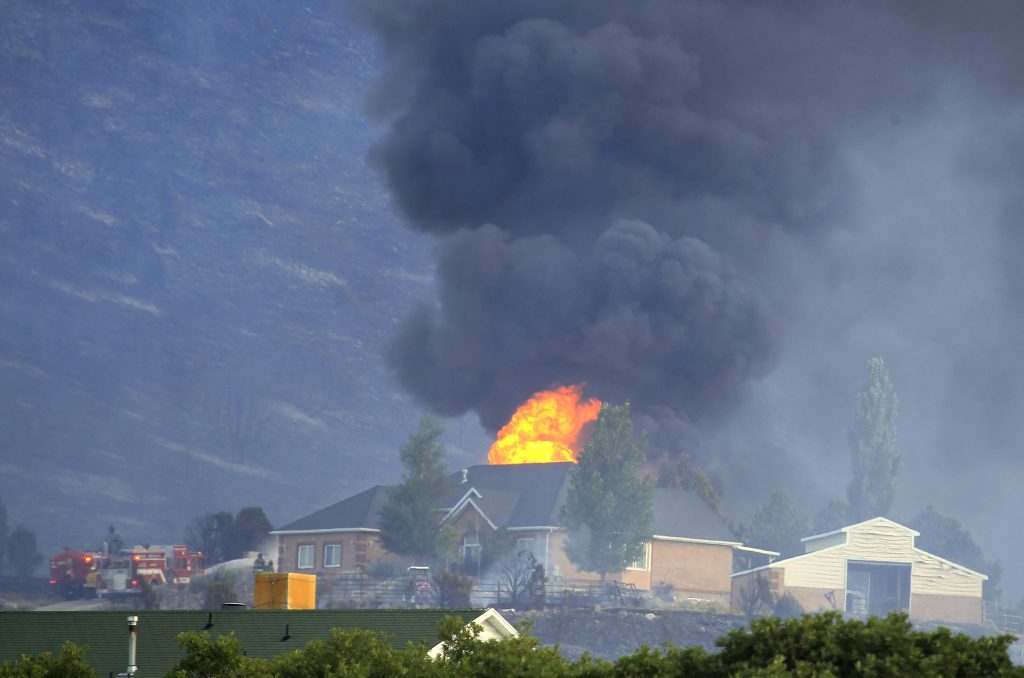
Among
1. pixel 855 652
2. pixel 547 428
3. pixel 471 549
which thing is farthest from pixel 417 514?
pixel 855 652

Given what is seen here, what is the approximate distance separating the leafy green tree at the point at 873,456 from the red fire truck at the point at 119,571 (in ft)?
240

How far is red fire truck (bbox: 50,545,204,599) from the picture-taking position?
103250 mm

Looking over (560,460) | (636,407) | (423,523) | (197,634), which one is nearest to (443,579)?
(423,523)

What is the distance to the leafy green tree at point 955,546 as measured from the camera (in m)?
154

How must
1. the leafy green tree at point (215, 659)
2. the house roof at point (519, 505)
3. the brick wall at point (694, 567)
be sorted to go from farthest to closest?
the house roof at point (519, 505)
the brick wall at point (694, 567)
the leafy green tree at point (215, 659)

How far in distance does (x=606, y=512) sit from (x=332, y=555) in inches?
755

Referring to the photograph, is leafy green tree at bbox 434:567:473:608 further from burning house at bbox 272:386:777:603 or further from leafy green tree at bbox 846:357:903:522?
leafy green tree at bbox 846:357:903:522

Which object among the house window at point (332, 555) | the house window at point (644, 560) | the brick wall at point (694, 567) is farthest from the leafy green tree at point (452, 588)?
the brick wall at point (694, 567)

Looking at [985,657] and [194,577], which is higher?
[985,657]

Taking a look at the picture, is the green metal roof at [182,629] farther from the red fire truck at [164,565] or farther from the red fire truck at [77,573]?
the red fire truck at [77,573]

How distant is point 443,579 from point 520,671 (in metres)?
69.1

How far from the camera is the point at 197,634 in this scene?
3322 centimetres

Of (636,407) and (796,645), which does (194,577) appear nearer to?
(636,407)

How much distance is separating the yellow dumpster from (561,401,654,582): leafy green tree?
182 feet
